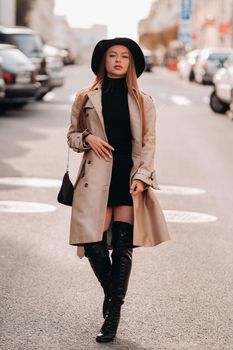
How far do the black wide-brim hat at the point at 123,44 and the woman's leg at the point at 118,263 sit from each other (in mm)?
728

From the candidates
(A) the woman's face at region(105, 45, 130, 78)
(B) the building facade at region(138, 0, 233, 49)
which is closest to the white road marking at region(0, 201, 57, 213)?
(A) the woman's face at region(105, 45, 130, 78)

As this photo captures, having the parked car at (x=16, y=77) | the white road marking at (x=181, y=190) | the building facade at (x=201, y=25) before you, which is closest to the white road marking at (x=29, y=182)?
the white road marking at (x=181, y=190)

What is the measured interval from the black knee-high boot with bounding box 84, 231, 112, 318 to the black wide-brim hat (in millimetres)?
865

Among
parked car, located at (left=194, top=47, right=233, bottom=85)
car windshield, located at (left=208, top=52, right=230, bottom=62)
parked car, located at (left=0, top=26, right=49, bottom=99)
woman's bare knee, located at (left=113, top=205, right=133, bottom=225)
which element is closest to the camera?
woman's bare knee, located at (left=113, top=205, right=133, bottom=225)

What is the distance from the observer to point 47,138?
1650 cm

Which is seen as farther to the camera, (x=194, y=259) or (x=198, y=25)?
(x=198, y=25)

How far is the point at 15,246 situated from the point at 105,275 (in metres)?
2.43

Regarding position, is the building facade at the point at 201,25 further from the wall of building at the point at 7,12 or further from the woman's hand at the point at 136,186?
the woman's hand at the point at 136,186

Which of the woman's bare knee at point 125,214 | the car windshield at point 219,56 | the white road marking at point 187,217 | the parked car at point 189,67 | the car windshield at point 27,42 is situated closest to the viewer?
the woman's bare knee at point 125,214

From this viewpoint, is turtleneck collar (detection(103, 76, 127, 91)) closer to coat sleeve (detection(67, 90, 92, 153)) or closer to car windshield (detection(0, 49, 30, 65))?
coat sleeve (detection(67, 90, 92, 153))

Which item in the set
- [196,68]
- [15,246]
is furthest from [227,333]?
[196,68]

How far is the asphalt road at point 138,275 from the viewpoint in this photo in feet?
16.5

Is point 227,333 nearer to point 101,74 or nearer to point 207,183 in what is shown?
point 101,74

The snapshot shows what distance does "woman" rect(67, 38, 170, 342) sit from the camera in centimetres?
487
